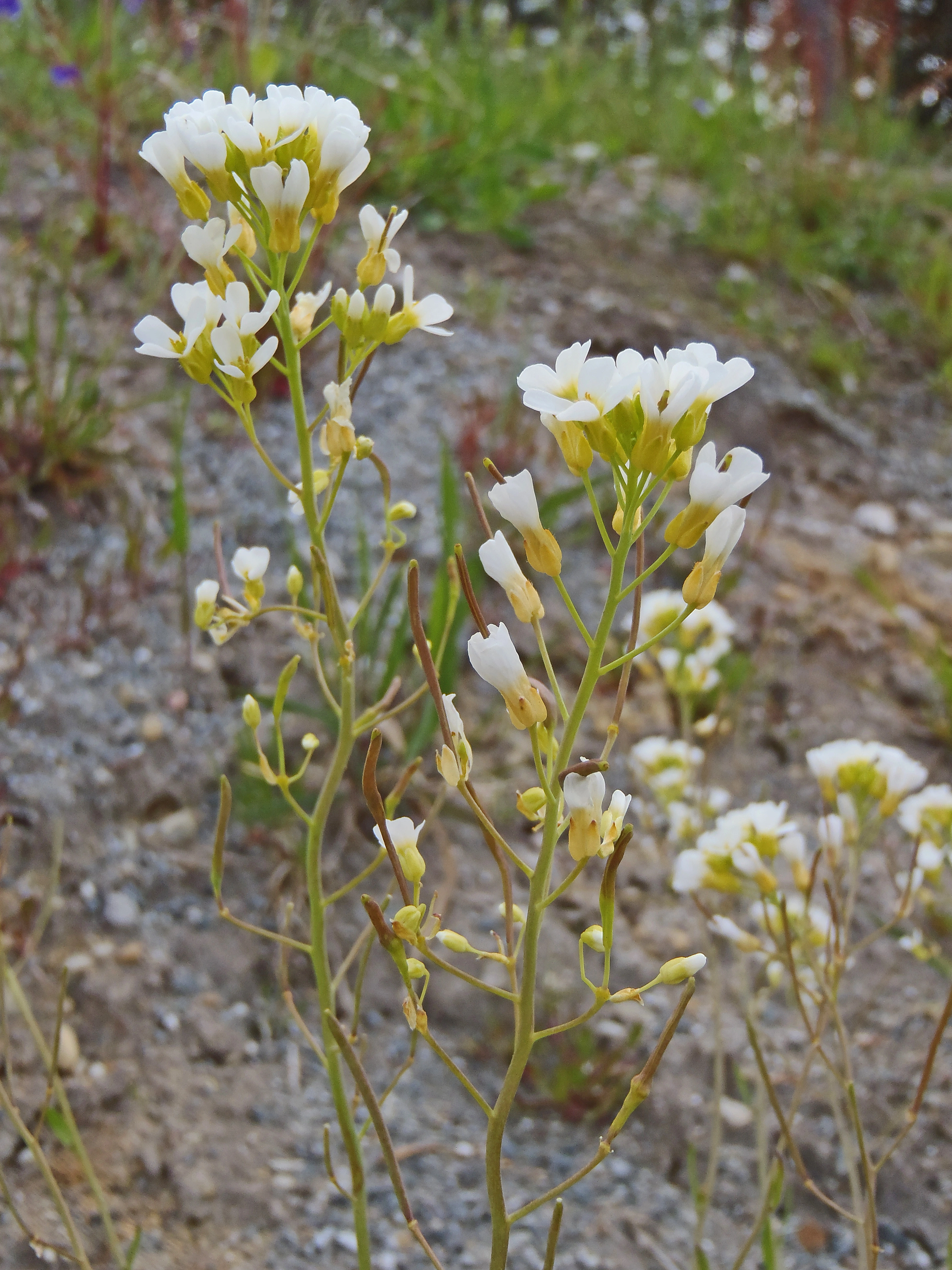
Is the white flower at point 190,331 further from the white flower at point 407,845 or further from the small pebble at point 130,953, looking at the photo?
the small pebble at point 130,953

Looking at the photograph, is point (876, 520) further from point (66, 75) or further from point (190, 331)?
point (66, 75)

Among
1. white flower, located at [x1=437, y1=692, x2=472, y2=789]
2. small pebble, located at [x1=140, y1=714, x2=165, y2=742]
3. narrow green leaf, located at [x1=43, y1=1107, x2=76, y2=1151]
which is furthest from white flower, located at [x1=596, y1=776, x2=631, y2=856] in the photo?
small pebble, located at [x1=140, y1=714, x2=165, y2=742]

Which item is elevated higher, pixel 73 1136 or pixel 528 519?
pixel 528 519

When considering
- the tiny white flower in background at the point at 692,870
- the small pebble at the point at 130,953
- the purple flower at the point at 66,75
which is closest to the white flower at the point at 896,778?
the tiny white flower in background at the point at 692,870

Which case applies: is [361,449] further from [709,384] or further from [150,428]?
[150,428]

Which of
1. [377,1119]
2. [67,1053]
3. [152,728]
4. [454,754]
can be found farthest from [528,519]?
[152,728]
